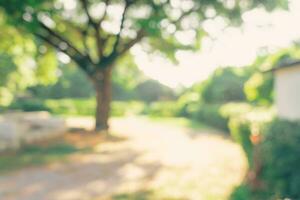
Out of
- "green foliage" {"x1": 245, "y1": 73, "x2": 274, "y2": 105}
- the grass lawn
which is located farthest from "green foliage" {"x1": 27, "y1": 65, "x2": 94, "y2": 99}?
"green foliage" {"x1": 245, "y1": 73, "x2": 274, "y2": 105}

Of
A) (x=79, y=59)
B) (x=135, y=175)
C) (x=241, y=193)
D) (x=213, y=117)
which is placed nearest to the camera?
(x=241, y=193)

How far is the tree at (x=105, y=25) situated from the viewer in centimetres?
1803

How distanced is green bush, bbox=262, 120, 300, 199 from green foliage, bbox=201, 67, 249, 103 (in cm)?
3250

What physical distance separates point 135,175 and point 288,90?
502cm

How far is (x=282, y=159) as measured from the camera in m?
7.35

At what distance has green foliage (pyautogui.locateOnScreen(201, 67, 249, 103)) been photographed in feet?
132

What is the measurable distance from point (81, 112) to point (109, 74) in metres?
27.5

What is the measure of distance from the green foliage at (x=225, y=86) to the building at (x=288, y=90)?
28849 mm

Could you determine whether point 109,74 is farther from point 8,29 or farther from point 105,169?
point 105,169

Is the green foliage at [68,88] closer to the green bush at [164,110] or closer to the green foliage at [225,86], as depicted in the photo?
the green bush at [164,110]

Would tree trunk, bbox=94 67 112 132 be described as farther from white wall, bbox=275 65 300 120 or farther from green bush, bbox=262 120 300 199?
green bush, bbox=262 120 300 199

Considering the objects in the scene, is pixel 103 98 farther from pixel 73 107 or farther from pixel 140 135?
pixel 73 107

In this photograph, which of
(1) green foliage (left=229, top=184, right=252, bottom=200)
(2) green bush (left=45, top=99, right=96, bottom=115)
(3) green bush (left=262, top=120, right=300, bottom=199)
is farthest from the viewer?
(2) green bush (left=45, top=99, right=96, bottom=115)

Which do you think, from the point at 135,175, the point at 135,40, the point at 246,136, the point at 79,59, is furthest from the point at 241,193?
the point at 79,59
